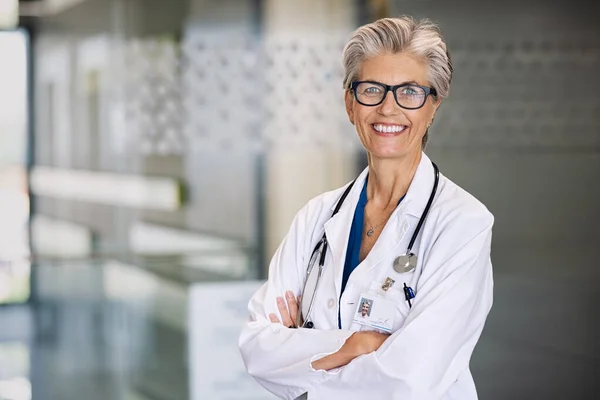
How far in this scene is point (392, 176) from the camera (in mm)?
2523

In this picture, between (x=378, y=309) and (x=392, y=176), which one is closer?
(x=378, y=309)

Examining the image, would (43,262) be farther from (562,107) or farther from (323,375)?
(323,375)

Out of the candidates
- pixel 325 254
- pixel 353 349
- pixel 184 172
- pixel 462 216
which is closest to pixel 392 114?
pixel 462 216

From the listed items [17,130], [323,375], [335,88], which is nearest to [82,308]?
[17,130]

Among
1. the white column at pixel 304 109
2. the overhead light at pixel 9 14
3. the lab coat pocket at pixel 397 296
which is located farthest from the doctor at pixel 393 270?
the overhead light at pixel 9 14

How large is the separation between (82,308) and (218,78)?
1.55 m

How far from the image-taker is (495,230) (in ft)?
20.1

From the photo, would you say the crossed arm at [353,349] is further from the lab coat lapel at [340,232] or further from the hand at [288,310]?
the hand at [288,310]

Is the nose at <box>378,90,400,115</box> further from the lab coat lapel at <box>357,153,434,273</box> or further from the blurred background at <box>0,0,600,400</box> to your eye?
the blurred background at <box>0,0,600,400</box>

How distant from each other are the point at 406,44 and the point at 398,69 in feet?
0.20

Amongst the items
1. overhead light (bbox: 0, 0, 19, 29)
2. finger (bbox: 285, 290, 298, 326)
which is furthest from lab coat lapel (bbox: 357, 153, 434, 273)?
overhead light (bbox: 0, 0, 19, 29)

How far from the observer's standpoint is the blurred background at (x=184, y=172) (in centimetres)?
570

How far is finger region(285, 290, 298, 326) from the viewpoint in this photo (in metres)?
2.62

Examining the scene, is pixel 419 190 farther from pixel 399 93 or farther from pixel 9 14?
pixel 9 14
